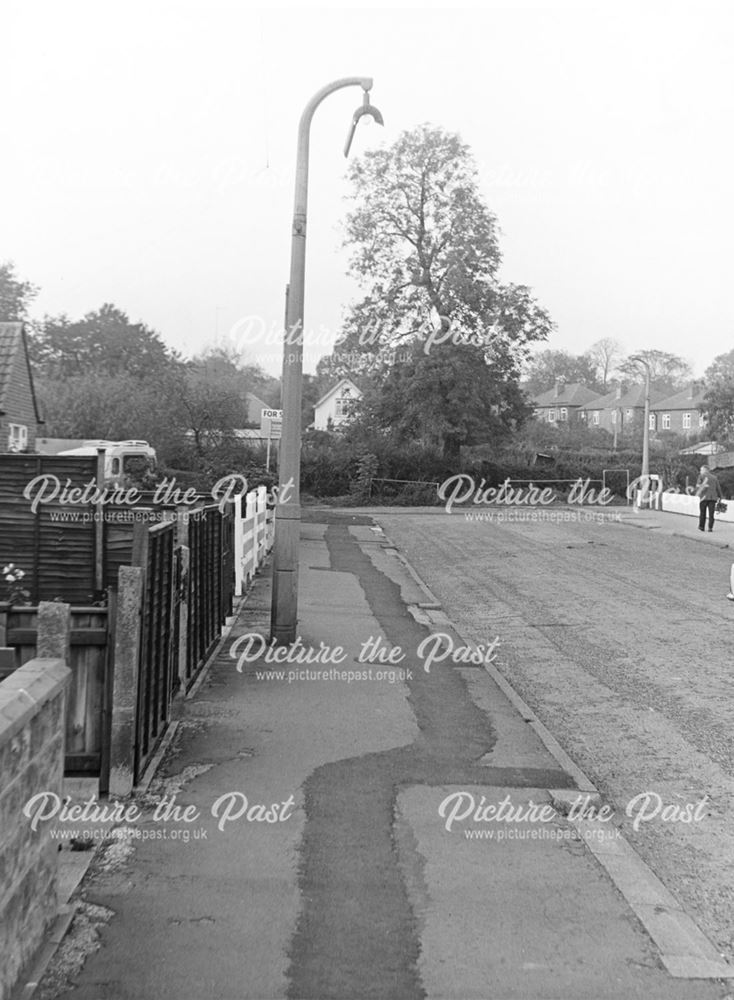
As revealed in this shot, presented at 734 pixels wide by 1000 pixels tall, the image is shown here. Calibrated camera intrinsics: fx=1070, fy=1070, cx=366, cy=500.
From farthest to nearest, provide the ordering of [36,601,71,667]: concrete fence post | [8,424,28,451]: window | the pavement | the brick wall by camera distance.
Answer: [8,424,28,451]: window < [36,601,71,667]: concrete fence post < the pavement < the brick wall

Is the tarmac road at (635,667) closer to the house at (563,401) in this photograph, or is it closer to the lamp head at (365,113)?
the lamp head at (365,113)

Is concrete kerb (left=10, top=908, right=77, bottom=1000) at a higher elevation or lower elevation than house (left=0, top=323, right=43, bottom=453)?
lower

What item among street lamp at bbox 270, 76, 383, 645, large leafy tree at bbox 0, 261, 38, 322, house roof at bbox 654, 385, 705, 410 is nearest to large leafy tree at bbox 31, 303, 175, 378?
large leafy tree at bbox 0, 261, 38, 322

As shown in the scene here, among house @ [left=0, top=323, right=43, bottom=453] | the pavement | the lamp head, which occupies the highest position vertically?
the lamp head

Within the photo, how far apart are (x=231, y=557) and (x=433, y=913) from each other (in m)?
9.21

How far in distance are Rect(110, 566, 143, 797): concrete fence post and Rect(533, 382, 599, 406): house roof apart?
4582 inches

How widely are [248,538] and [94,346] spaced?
70343 millimetres

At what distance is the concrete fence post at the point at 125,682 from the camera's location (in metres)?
6.10

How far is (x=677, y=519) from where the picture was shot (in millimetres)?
37281

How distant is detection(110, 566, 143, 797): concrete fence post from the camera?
20.0ft

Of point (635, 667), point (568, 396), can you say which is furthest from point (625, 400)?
point (635, 667)

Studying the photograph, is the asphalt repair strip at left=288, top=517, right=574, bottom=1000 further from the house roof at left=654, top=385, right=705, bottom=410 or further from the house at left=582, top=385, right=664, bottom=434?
the house roof at left=654, top=385, right=705, bottom=410

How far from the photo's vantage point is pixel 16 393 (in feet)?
92.3

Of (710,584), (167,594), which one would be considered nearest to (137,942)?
(167,594)
